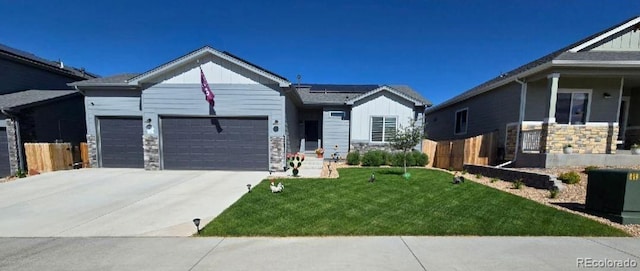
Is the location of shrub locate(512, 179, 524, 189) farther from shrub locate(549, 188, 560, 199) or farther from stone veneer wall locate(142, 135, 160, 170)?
stone veneer wall locate(142, 135, 160, 170)

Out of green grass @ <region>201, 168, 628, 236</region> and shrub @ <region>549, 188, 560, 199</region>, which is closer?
green grass @ <region>201, 168, 628, 236</region>

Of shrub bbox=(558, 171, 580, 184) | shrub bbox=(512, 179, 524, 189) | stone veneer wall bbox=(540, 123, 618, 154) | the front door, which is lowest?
shrub bbox=(512, 179, 524, 189)

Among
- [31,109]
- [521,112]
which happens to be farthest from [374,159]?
[31,109]

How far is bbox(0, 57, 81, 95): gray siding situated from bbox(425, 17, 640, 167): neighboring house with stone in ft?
78.4

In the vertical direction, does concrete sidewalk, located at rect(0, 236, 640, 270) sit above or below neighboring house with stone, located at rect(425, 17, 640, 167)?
below

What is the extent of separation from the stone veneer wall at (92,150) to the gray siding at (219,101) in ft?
9.90

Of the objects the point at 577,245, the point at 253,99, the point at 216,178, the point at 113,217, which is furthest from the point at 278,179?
the point at 577,245

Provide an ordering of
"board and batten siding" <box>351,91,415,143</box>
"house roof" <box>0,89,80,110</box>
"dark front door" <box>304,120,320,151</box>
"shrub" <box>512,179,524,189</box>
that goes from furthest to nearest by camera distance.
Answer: "dark front door" <box>304,120,320,151</box> → "board and batten siding" <box>351,91,415,143</box> → "house roof" <box>0,89,80,110</box> → "shrub" <box>512,179,524,189</box>

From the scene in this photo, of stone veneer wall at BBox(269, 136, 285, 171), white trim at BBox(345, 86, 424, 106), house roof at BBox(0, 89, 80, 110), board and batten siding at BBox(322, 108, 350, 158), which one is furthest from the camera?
board and batten siding at BBox(322, 108, 350, 158)

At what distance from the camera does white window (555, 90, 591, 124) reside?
9836 mm

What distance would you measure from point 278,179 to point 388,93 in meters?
8.12

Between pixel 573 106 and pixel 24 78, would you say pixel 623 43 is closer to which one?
pixel 573 106

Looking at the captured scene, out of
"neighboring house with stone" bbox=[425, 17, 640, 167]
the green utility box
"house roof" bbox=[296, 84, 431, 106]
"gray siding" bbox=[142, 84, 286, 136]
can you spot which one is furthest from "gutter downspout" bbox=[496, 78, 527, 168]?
"gray siding" bbox=[142, 84, 286, 136]

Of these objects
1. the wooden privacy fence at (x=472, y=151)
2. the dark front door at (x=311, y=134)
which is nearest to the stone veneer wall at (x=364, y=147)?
the dark front door at (x=311, y=134)
